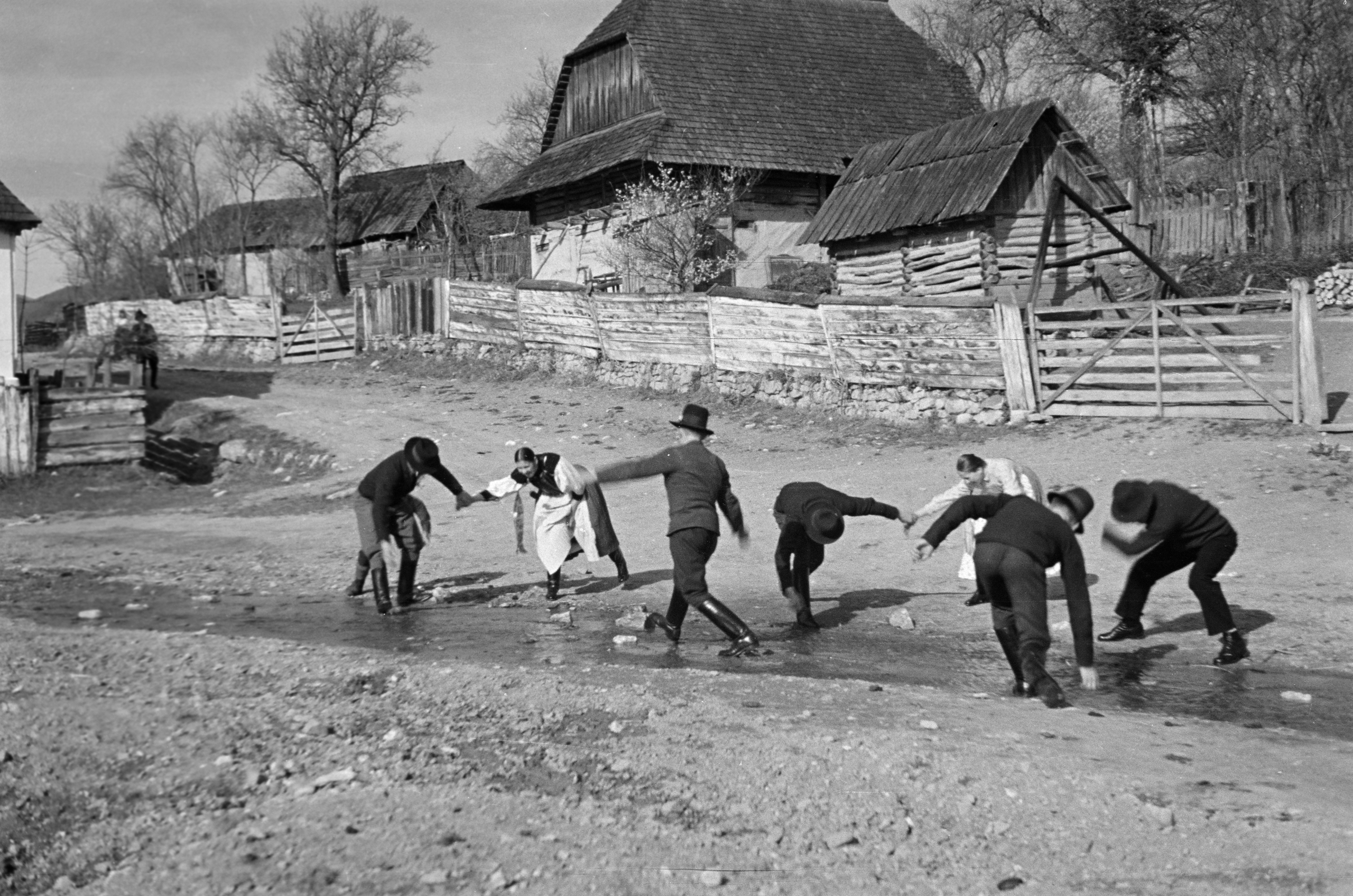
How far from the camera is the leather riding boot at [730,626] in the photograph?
9.14m

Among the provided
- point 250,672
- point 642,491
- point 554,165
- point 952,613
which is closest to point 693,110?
Answer: point 554,165

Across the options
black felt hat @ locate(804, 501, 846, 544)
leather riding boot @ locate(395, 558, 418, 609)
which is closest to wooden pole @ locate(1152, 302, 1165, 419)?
black felt hat @ locate(804, 501, 846, 544)

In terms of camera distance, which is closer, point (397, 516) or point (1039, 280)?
point (397, 516)

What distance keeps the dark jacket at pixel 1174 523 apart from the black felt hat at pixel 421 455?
5318 mm

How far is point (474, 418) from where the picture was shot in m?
23.2

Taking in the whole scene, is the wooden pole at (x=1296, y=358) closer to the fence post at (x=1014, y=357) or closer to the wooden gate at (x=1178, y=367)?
the wooden gate at (x=1178, y=367)

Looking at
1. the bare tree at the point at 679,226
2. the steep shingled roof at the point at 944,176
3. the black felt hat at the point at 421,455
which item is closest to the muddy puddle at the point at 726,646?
the black felt hat at the point at 421,455

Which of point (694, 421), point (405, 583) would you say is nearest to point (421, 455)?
point (405, 583)

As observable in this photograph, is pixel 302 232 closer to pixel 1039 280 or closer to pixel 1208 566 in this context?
pixel 1039 280

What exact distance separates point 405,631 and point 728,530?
220 inches

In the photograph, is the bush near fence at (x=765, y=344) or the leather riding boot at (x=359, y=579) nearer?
the leather riding boot at (x=359, y=579)

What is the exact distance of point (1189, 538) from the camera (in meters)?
8.88

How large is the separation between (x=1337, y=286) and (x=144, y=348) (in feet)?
75.7

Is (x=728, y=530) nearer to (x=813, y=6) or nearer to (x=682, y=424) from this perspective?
(x=682, y=424)
